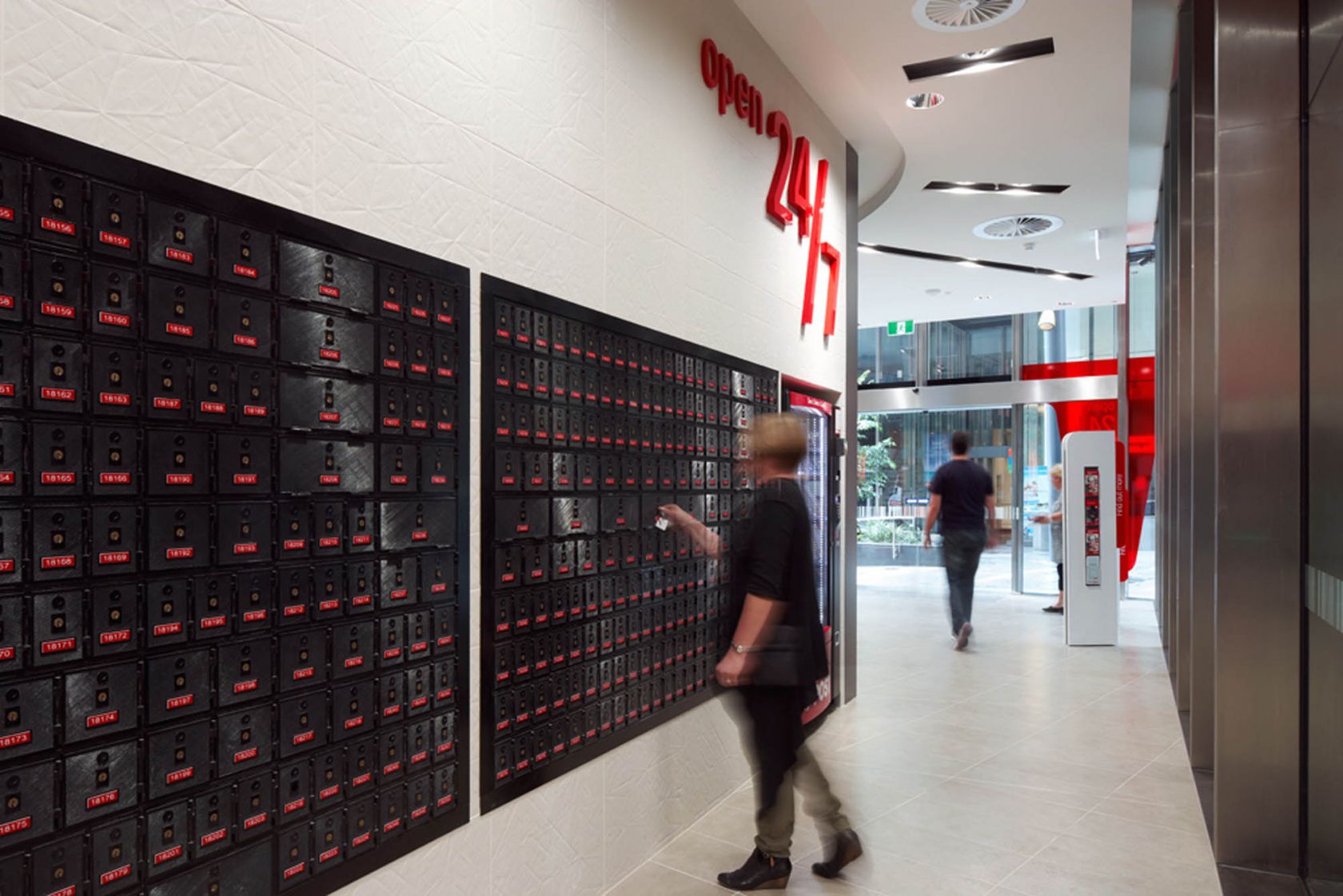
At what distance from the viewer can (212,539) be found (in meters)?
1.81

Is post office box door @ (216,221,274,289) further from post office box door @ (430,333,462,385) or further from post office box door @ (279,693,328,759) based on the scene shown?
post office box door @ (279,693,328,759)

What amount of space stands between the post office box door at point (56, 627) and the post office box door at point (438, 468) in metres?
0.87

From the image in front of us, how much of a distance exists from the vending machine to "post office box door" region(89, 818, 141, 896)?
394cm

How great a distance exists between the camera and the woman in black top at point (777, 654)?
9.82 feet

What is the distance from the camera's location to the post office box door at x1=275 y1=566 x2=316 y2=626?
196cm

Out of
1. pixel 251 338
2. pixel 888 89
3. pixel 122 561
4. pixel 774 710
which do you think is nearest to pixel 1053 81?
pixel 888 89

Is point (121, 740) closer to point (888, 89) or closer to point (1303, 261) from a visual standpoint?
point (1303, 261)

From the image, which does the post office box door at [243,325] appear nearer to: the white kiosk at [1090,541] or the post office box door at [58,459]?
the post office box door at [58,459]

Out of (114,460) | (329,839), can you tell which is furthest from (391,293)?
(329,839)

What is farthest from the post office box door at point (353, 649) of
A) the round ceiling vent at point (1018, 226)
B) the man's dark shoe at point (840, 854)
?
the round ceiling vent at point (1018, 226)

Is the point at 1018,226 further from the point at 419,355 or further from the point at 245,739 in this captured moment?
the point at 245,739

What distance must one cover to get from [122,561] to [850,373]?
511cm

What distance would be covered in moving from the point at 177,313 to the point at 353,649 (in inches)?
33.7

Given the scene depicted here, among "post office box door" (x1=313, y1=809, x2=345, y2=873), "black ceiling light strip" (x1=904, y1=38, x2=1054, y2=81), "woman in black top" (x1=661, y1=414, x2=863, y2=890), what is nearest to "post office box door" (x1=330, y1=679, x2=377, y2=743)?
"post office box door" (x1=313, y1=809, x2=345, y2=873)
